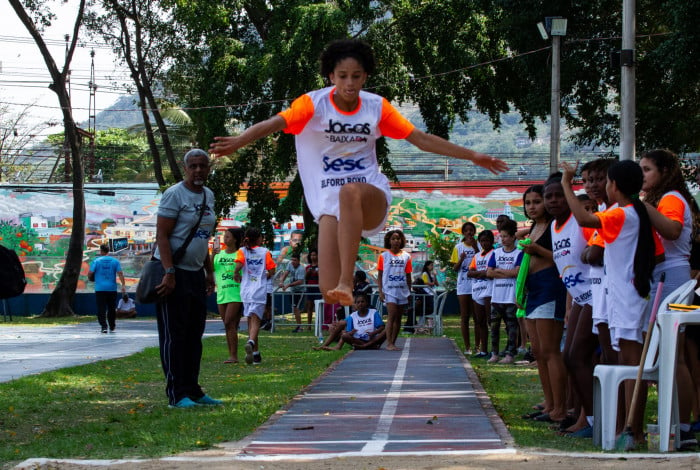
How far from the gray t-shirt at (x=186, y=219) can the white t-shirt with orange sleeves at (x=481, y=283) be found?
596cm

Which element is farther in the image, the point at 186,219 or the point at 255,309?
the point at 255,309

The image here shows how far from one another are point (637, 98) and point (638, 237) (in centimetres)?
1717

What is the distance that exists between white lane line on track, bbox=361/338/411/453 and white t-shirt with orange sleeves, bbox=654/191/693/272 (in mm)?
2200

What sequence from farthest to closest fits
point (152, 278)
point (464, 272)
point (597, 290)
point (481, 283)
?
point (464, 272) → point (481, 283) → point (152, 278) → point (597, 290)

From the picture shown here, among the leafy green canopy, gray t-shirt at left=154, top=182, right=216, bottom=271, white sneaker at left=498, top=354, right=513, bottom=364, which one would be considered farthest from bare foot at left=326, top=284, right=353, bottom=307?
the leafy green canopy

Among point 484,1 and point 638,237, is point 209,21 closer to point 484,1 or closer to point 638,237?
point 484,1

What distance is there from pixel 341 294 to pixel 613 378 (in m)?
1.91

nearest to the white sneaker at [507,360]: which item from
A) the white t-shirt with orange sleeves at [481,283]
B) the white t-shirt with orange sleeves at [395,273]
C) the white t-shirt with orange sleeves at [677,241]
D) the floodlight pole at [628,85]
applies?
the white t-shirt with orange sleeves at [481,283]

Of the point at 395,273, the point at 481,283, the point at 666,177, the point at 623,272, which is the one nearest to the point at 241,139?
the point at 623,272

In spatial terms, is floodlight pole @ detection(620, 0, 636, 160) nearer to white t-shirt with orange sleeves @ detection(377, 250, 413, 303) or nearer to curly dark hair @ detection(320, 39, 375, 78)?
white t-shirt with orange sleeves @ detection(377, 250, 413, 303)

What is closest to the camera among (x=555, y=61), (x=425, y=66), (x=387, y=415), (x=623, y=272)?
(x=623, y=272)

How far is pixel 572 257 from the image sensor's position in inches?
302

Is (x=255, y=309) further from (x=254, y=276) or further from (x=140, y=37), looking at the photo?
(x=140, y=37)

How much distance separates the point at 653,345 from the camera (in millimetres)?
6457
